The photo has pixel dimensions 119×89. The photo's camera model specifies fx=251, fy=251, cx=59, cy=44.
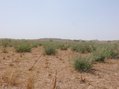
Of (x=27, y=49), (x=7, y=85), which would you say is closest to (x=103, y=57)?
(x=27, y=49)

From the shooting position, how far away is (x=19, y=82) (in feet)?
30.7

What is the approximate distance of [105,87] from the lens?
9820 mm

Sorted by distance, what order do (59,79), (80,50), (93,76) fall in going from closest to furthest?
(59,79), (93,76), (80,50)

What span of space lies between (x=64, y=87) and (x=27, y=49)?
15831 millimetres

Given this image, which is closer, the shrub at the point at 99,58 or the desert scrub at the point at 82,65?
the desert scrub at the point at 82,65

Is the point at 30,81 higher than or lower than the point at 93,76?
higher

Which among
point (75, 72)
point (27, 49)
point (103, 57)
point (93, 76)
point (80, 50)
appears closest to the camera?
point (93, 76)

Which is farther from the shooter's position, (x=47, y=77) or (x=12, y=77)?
(x=47, y=77)

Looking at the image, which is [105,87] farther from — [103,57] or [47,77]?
[103,57]

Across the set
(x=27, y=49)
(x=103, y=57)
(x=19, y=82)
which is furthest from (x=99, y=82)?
(x=27, y=49)

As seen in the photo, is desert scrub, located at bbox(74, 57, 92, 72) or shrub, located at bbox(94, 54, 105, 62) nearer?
desert scrub, located at bbox(74, 57, 92, 72)

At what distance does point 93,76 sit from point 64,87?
115 inches

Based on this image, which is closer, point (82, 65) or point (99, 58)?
point (82, 65)

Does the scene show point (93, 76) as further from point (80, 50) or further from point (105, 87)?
point (80, 50)
